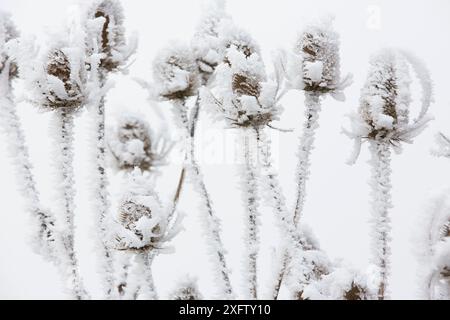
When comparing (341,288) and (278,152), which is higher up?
(278,152)

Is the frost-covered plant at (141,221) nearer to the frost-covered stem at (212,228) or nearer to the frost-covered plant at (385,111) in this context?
the frost-covered stem at (212,228)

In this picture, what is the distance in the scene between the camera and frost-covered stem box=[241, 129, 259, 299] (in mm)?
1023

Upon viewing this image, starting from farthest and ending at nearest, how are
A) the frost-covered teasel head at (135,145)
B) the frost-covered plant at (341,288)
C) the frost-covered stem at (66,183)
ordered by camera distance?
the frost-covered teasel head at (135,145) → the frost-covered stem at (66,183) → the frost-covered plant at (341,288)

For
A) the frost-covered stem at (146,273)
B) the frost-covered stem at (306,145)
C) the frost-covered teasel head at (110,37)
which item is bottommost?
the frost-covered stem at (146,273)

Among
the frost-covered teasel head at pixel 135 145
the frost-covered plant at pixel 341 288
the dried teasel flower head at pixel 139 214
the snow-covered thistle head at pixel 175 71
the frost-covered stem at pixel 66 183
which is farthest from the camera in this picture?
the frost-covered teasel head at pixel 135 145

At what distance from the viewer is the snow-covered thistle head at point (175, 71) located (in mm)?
1118

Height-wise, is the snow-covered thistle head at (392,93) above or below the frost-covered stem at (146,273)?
above

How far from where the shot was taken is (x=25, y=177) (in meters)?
1.07

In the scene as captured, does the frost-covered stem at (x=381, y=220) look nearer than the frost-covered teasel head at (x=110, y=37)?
Yes

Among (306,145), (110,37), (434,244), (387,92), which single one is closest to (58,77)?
(110,37)

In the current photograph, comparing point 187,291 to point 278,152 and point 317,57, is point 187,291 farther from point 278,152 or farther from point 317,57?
point 317,57

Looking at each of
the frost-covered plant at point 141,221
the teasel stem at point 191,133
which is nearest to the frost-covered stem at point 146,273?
the frost-covered plant at point 141,221

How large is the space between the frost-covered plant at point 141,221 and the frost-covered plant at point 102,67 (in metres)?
0.08

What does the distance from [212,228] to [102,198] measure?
241mm
